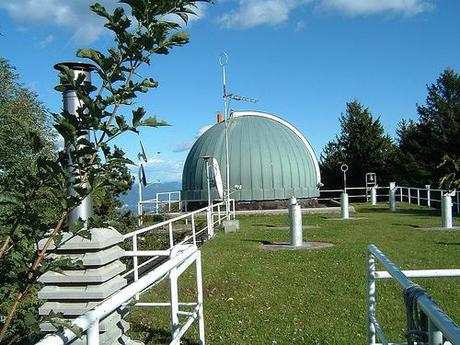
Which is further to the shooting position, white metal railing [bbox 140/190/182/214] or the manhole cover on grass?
white metal railing [bbox 140/190/182/214]

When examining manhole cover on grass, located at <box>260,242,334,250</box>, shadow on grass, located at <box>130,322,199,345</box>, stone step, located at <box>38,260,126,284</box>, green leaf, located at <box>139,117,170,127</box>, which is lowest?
shadow on grass, located at <box>130,322,199,345</box>

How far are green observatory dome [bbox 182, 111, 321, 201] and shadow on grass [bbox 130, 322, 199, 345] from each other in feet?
77.4

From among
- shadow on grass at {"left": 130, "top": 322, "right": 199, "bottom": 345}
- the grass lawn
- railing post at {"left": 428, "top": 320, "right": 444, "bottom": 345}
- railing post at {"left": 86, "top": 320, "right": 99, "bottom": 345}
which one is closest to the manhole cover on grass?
the grass lawn

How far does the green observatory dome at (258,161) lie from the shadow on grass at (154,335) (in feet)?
77.4

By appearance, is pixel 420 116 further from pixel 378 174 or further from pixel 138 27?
pixel 138 27

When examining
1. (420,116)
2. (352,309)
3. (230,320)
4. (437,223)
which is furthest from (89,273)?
(420,116)

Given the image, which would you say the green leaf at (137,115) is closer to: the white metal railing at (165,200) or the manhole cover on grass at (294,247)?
the manhole cover on grass at (294,247)

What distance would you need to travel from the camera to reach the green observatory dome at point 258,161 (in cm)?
3164

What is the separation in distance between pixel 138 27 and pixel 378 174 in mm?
45116

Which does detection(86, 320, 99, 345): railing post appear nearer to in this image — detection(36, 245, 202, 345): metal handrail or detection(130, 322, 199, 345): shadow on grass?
detection(36, 245, 202, 345): metal handrail

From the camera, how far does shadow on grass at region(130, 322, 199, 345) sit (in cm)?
623

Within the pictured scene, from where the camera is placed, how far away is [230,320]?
7.14 m

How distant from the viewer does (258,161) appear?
31.8m

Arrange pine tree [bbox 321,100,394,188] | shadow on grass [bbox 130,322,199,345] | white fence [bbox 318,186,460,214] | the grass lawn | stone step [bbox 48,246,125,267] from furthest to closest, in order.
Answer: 1. pine tree [bbox 321,100,394,188]
2. white fence [bbox 318,186,460,214]
3. the grass lawn
4. shadow on grass [bbox 130,322,199,345]
5. stone step [bbox 48,246,125,267]
